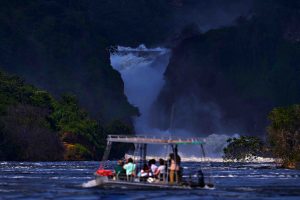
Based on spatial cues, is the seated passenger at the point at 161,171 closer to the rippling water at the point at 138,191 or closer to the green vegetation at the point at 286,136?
the rippling water at the point at 138,191

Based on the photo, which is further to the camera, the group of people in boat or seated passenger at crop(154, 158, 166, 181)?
seated passenger at crop(154, 158, 166, 181)

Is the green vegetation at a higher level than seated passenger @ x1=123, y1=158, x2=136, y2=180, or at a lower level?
higher

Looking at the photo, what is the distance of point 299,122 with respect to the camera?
178 meters

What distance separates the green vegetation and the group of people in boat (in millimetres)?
70256

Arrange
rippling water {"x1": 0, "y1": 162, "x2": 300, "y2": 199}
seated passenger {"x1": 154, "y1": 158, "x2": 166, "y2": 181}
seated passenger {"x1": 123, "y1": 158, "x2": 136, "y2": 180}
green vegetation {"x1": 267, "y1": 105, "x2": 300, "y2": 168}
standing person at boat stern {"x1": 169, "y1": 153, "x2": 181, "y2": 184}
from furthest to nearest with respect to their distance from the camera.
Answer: green vegetation {"x1": 267, "y1": 105, "x2": 300, "y2": 168} → seated passenger {"x1": 123, "y1": 158, "x2": 136, "y2": 180} → seated passenger {"x1": 154, "y1": 158, "x2": 166, "y2": 181} → standing person at boat stern {"x1": 169, "y1": 153, "x2": 181, "y2": 184} → rippling water {"x1": 0, "y1": 162, "x2": 300, "y2": 199}

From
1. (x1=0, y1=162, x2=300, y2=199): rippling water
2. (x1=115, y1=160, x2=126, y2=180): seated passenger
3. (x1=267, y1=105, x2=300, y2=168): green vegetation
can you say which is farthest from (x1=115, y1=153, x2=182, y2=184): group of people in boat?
(x1=267, y1=105, x2=300, y2=168): green vegetation

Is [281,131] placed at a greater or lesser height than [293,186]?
greater

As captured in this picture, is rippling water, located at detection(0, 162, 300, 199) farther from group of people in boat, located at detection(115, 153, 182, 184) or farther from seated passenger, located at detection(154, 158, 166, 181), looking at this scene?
seated passenger, located at detection(154, 158, 166, 181)

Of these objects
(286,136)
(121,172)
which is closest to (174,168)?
(121,172)

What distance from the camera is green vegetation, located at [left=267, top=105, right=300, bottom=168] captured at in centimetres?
17425

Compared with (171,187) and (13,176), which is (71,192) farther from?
(13,176)

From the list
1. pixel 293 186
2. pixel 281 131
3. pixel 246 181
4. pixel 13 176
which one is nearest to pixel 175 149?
pixel 293 186

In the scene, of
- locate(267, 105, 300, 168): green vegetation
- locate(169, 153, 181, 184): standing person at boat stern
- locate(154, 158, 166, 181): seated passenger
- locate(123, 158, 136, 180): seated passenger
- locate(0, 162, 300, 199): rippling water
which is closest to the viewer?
locate(0, 162, 300, 199): rippling water

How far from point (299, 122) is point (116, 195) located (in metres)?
82.2
